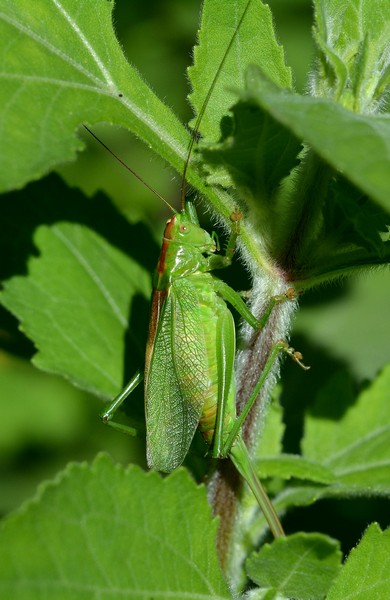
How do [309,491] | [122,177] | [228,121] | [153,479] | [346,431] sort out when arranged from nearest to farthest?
[153,479], [228,121], [309,491], [346,431], [122,177]

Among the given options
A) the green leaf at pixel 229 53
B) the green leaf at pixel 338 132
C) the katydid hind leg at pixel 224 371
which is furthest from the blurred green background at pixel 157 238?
the green leaf at pixel 338 132

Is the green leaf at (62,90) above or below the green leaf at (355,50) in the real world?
above

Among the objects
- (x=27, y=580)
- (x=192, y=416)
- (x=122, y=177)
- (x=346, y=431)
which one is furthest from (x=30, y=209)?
(x=122, y=177)

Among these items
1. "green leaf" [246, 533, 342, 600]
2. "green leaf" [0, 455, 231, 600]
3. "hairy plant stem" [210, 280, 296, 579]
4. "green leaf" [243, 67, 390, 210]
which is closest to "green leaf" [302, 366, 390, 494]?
"hairy plant stem" [210, 280, 296, 579]

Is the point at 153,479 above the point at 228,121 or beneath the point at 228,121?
beneath

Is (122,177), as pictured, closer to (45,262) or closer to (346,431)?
(45,262)

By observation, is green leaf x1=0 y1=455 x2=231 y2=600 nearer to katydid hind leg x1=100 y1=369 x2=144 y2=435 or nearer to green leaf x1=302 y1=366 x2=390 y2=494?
katydid hind leg x1=100 y1=369 x2=144 y2=435

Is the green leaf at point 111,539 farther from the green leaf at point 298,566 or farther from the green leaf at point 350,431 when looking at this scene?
the green leaf at point 350,431

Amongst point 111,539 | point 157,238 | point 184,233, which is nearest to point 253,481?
point 111,539
